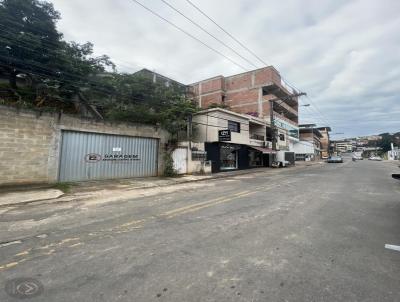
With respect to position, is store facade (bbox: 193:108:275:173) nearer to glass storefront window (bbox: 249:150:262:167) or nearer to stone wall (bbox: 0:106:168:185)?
glass storefront window (bbox: 249:150:262:167)

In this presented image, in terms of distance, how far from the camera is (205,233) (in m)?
5.04

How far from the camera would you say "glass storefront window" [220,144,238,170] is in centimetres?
2446

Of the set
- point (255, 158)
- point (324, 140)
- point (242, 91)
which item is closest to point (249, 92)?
point (242, 91)

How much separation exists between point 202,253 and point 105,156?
40.7 feet

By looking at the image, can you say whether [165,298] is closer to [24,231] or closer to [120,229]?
[120,229]

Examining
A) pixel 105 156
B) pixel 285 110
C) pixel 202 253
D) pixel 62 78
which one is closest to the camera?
pixel 202 253

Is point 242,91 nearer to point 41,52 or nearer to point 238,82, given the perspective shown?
point 238,82

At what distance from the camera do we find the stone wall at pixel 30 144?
10828mm

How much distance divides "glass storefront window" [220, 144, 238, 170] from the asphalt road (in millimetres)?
17183

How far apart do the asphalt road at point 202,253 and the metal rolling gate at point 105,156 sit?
6.26 metres

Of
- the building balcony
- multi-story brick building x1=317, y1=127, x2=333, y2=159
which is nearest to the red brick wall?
the building balcony

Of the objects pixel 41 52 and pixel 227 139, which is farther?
pixel 227 139

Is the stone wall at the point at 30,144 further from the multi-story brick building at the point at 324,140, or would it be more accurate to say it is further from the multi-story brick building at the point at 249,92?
the multi-story brick building at the point at 324,140

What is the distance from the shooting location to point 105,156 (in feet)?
48.3
